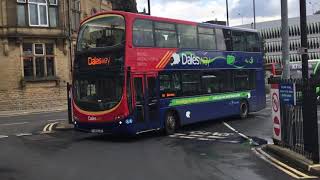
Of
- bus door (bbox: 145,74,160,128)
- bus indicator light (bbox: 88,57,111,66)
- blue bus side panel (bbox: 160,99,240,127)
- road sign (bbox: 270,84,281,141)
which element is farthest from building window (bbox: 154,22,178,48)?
road sign (bbox: 270,84,281,141)

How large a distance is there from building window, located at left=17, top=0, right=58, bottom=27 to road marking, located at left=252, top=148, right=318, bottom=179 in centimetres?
2894

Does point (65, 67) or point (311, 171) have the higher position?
point (65, 67)

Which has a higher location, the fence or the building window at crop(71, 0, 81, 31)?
the building window at crop(71, 0, 81, 31)

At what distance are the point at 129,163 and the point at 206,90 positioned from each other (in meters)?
9.63

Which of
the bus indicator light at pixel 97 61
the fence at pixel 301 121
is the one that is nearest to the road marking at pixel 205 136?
the bus indicator light at pixel 97 61

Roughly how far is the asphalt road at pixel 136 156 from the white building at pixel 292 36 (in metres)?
97.8

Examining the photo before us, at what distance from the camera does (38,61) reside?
1650 inches

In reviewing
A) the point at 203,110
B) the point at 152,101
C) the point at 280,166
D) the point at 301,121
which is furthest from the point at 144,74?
the point at 280,166

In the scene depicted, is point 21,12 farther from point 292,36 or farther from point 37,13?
point 292,36

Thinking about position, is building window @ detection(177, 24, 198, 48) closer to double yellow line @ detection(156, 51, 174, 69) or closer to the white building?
double yellow line @ detection(156, 51, 174, 69)

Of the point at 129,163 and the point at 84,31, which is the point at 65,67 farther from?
the point at 129,163

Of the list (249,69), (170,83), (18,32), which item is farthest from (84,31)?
(18,32)

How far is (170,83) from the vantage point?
2050cm

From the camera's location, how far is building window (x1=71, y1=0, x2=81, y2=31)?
45344 mm
